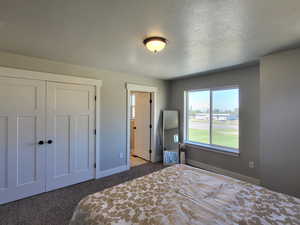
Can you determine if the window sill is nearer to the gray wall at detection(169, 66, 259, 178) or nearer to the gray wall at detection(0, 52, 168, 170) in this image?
the gray wall at detection(169, 66, 259, 178)

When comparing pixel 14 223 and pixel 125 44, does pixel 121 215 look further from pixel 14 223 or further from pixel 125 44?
pixel 125 44

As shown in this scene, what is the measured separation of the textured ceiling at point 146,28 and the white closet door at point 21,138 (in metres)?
0.64

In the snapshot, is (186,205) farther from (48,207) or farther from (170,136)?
(170,136)

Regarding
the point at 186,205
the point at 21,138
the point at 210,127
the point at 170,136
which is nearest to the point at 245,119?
the point at 210,127

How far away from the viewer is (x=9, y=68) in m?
2.52

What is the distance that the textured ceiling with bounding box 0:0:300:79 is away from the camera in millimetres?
1404

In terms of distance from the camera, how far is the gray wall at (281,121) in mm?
2287

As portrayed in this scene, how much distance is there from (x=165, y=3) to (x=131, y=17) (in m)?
0.38

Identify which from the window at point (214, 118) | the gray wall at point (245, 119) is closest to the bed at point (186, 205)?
the gray wall at point (245, 119)

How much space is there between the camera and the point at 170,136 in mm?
4641

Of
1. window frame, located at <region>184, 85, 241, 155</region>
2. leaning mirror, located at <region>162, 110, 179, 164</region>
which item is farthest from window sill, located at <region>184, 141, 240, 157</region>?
leaning mirror, located at <region>162, 110, 179, 164</region>

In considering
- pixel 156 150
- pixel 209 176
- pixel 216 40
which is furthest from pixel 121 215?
pixel 156 150

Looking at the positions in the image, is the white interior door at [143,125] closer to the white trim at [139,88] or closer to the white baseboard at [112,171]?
the white trim at [139,88]

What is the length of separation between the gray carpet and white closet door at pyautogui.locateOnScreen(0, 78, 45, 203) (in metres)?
0.23
